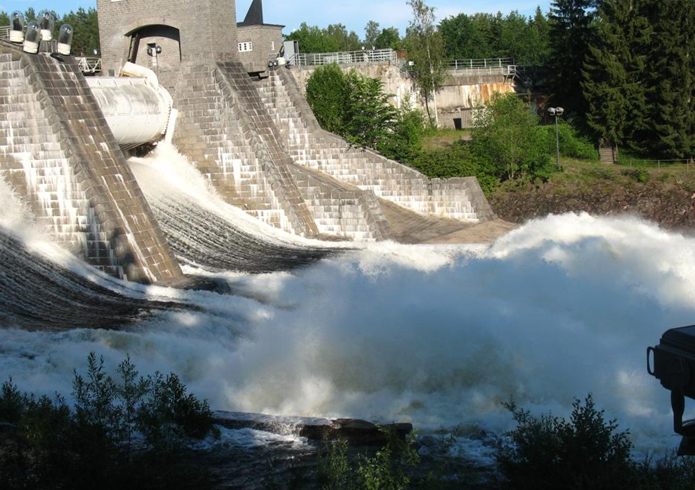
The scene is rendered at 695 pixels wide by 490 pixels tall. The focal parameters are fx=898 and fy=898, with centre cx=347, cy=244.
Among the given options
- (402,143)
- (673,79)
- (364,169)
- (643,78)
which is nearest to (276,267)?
(364,169)

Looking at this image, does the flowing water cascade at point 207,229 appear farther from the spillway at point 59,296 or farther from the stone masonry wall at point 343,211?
the spillway at point 59,296

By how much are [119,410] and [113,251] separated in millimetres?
8494

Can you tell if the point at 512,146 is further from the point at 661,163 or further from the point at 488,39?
the point at 488,39

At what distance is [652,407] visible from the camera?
9953 millimetres

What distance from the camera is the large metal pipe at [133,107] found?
799 inches

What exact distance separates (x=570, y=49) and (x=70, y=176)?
28204mm

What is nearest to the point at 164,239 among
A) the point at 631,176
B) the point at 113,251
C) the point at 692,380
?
the point at 113,251

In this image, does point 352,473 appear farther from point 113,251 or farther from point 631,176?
point 631,176

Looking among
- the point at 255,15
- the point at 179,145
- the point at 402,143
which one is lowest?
the point at 402,143

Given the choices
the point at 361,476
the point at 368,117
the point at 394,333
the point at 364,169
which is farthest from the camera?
the point at 368,117

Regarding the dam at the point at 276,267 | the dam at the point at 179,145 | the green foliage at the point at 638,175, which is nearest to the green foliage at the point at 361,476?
the dam at the point at 276,267

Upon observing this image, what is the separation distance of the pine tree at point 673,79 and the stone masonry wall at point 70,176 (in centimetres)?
2282

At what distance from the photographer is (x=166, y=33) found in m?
24.1

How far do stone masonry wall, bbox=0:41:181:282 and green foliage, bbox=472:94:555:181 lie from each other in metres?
15.6
